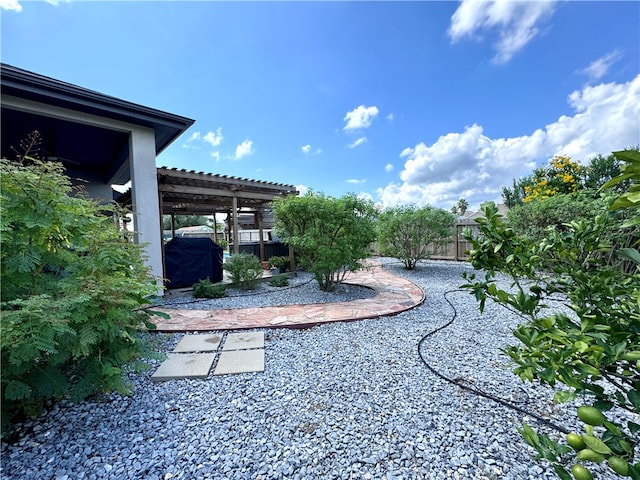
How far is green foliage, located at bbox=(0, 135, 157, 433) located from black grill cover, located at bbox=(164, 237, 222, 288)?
4581mm

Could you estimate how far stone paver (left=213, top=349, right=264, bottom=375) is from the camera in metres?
2.67

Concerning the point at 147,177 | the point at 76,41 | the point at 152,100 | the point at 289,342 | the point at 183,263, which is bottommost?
the point at 289,342

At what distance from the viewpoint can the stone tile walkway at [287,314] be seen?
154 inches

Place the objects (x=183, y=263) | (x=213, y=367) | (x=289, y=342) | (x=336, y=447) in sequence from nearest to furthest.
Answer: (x=336, y=447)
(x=213, y=367)
(x=289, y=342)
(x=183, y=263)

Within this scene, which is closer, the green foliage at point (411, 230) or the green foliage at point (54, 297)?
the green foliage at point (54, 297)

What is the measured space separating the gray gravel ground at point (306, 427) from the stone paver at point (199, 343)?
427 mm

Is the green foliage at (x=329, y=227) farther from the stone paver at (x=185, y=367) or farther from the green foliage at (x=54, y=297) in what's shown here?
the green foliage at (x=54, y=297)

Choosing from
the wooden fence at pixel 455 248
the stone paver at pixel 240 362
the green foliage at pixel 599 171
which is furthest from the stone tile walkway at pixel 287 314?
the green foliage at pixel 599 171

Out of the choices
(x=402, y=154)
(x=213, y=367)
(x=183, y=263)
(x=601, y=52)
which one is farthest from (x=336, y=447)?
(x=402, y=154)

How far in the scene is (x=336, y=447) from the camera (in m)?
1.69

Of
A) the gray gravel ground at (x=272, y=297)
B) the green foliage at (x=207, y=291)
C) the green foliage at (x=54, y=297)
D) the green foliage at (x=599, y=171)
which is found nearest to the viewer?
the green foliage at (x=54, y=297)

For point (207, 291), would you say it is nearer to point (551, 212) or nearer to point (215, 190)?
point (215, 190)

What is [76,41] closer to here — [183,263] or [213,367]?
[183,263]

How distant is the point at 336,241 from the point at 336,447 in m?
4.25
